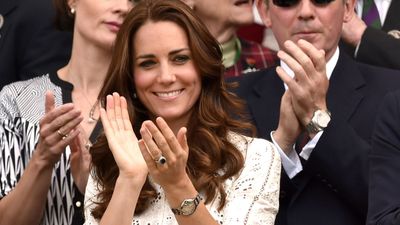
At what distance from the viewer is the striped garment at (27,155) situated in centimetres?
597

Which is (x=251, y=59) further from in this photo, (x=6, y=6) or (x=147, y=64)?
(x=147, y=64)

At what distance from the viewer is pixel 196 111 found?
546 centimetres

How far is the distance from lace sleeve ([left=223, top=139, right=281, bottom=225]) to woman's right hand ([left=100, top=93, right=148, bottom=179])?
0.40m

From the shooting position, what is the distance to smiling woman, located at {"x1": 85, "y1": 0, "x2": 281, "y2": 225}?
4852 millimetres

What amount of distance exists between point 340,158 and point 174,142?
1038mm

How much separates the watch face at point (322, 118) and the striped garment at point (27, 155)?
4.00ft

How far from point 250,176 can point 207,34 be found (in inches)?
26.8

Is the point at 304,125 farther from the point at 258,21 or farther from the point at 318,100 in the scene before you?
the point at 258,21

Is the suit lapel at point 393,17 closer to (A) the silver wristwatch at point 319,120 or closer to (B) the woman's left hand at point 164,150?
(A) the silver wristwatch at point 319,120

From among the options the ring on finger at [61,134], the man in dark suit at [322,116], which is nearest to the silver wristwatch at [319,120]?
the man in dark suit at [322,116]

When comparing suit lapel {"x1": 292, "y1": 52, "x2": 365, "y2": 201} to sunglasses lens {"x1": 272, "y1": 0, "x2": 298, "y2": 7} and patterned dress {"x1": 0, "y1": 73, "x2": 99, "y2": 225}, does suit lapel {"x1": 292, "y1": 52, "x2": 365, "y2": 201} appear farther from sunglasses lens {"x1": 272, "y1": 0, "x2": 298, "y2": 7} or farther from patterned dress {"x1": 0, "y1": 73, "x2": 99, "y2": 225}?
patterned dress {"x1": 0, "y1": 73, "x2": 99, "y2": 225}

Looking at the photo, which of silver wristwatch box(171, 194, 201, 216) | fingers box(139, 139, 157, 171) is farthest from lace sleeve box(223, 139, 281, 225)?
fingers box(139, 139, 157, 171)

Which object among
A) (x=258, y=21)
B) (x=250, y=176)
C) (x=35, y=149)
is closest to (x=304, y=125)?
(x=250, y=176)

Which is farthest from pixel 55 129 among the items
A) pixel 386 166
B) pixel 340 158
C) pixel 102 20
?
pixel 386 166
